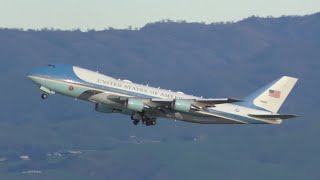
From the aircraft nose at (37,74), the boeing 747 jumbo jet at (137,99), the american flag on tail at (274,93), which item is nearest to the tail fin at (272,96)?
the american flag on tail at (274,93)

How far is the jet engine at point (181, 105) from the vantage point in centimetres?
7912

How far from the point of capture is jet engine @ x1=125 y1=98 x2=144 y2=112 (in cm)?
7775

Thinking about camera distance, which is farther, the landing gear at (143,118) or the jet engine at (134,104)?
the landing gear at (143,118)

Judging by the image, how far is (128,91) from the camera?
79.4 meters

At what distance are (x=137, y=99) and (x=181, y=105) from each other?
4.17 m

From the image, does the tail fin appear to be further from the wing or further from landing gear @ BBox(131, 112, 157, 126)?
landing gear @ BBox(131, 112, 157, 126)

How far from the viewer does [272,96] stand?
8831 cm

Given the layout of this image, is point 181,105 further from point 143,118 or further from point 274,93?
point 274,93

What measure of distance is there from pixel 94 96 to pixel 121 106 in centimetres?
285

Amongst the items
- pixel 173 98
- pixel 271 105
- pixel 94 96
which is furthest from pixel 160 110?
pixel 271 105

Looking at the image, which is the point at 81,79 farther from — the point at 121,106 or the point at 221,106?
the point at 221,106

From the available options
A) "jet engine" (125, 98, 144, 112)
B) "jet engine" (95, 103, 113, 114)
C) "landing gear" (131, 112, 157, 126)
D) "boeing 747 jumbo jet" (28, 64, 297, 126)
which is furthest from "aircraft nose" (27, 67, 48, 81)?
"landing gear" (131, 112, 157, 126)

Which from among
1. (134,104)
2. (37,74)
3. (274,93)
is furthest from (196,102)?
(37,74)

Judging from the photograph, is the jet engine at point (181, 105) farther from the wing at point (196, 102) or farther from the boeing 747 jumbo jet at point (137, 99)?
the wing at point (196, 102)
